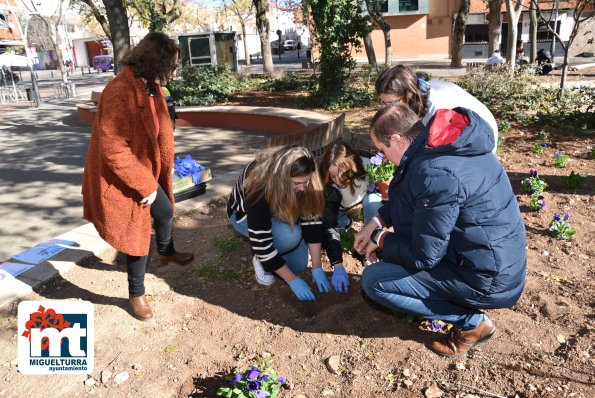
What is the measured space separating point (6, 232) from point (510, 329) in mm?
4257

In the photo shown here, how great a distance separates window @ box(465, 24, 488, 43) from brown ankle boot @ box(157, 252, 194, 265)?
119 feet

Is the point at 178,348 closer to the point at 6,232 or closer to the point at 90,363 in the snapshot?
the point at 90,363

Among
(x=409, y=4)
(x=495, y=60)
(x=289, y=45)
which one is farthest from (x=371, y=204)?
(x=289, y=45)

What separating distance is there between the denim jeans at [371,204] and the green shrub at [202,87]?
29.3ft

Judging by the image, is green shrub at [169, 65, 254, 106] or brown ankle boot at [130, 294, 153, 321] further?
green shrub at [169, 65, 254, 106]

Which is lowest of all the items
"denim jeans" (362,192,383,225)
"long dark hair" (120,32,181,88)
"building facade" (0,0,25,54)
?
"denim jeans" (362,192,383,225)

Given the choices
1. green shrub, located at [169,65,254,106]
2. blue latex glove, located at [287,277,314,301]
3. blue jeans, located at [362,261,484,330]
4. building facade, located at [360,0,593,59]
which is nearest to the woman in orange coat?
blue latex glove, located at [287,277,314,301]

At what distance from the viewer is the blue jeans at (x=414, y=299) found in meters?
2.41

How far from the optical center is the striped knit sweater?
2.81m

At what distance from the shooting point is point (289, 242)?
3.13m

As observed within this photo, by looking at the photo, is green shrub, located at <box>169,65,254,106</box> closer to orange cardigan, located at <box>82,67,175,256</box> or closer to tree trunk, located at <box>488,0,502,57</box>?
tree trunk, located at <box>488,0,502,57</box>

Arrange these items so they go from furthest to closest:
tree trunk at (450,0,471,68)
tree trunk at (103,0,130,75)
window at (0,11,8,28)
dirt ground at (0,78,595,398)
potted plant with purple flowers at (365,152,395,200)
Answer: window at (0,11,8,28)
tree trunk at (450,0,471,68)
tree trunk at (103,0,130,75)
potted plant with purple flowers at (365,152,395,200)
dirt ground at (0,78,595,398)

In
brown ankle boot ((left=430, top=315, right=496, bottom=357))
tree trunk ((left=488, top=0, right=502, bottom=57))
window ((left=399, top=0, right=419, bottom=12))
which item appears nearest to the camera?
brown ankle boot ((left=430, top=315, right=496, bottom=357))

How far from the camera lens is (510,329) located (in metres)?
2.61
